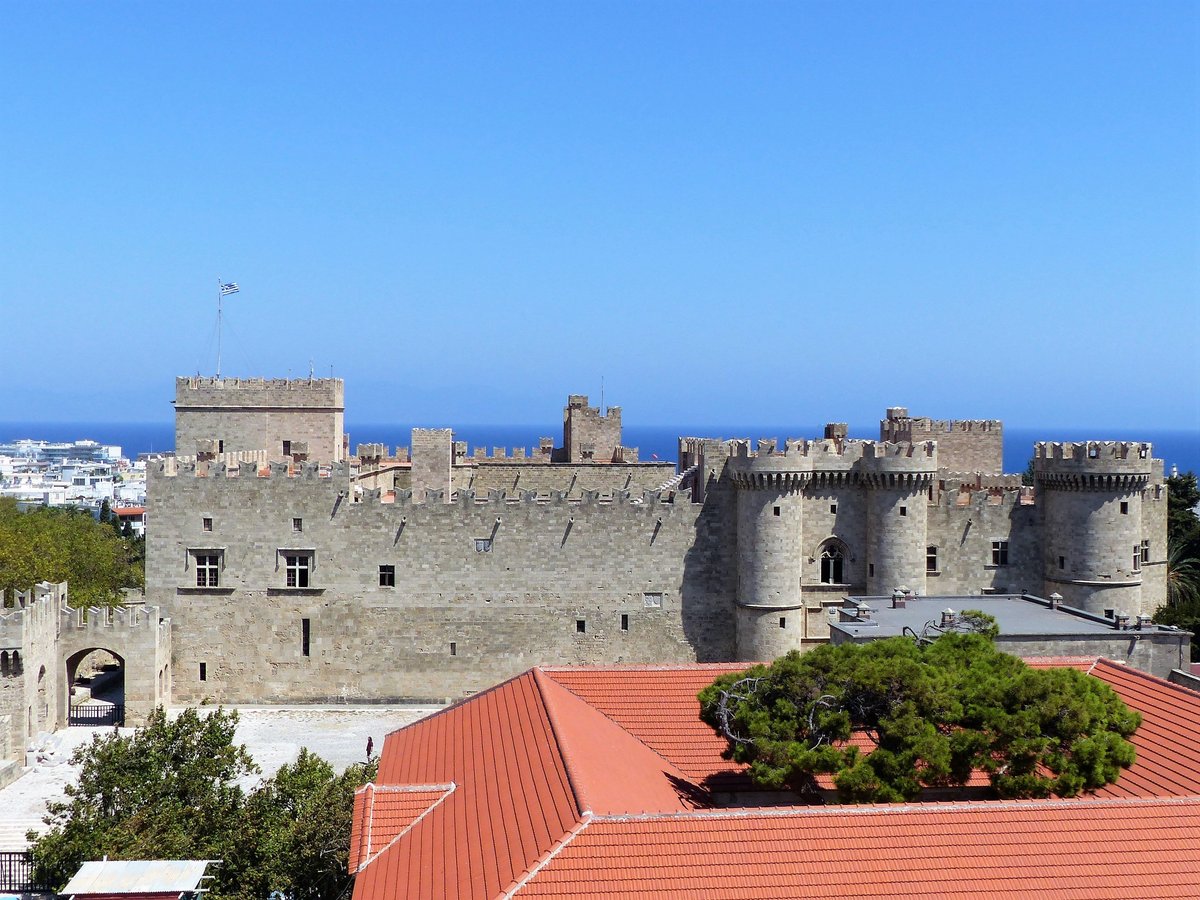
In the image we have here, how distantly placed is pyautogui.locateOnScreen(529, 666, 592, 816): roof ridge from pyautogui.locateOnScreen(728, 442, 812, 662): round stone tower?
1332cm

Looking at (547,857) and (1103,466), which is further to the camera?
(1103,466)

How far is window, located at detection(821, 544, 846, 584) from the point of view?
1566 inches

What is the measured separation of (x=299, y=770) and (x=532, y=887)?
8289mm

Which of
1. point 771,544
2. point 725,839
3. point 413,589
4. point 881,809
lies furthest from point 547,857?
point 413,589

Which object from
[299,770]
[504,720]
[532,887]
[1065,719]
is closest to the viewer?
[532,887]

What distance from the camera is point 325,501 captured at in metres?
39.1

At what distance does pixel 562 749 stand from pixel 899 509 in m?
20.9

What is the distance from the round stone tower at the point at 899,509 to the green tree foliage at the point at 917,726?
1680cm

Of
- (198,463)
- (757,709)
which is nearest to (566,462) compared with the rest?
(198,463)

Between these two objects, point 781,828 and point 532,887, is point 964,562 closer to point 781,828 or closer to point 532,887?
point 781,828

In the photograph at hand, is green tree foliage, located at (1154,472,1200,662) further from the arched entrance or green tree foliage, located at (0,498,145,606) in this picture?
green tree foliage, located at (0,498,145,606)

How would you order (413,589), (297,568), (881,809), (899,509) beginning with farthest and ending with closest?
(413,589), (297,568), (899,509), (881,809)

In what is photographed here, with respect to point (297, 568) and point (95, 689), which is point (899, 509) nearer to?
point (297, 568)

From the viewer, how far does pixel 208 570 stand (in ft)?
128
